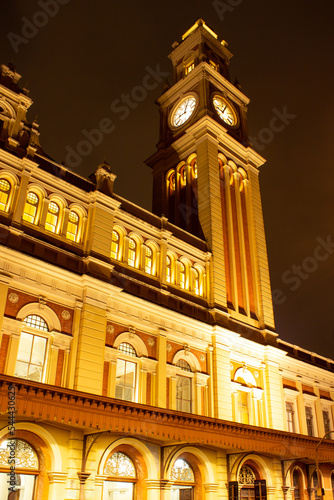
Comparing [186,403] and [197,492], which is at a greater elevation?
[186,403]

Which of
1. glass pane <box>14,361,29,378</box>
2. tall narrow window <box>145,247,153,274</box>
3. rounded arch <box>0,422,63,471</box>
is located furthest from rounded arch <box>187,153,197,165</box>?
rounded arch <box>0,422,63,471</box>

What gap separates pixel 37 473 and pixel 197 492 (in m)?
8.61

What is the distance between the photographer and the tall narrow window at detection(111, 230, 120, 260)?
2519 cm

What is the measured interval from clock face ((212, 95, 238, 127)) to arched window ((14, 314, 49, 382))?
2629cm

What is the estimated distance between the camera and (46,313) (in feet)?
67.5

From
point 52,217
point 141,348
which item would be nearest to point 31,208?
point 52,217

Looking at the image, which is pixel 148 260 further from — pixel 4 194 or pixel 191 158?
pixel 191 158

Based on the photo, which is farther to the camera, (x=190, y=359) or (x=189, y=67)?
(x=189, y=67)

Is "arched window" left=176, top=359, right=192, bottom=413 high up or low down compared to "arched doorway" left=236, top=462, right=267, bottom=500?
up

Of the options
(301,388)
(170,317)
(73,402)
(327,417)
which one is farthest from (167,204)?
(73,402)

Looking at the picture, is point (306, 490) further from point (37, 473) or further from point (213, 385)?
point (37, 473)

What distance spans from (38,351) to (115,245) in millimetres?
7621

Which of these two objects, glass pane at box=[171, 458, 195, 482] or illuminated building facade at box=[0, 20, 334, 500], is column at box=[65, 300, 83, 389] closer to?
illuminated building facade at box=[0, 20, 334, 500]

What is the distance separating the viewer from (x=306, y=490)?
1094 inches
